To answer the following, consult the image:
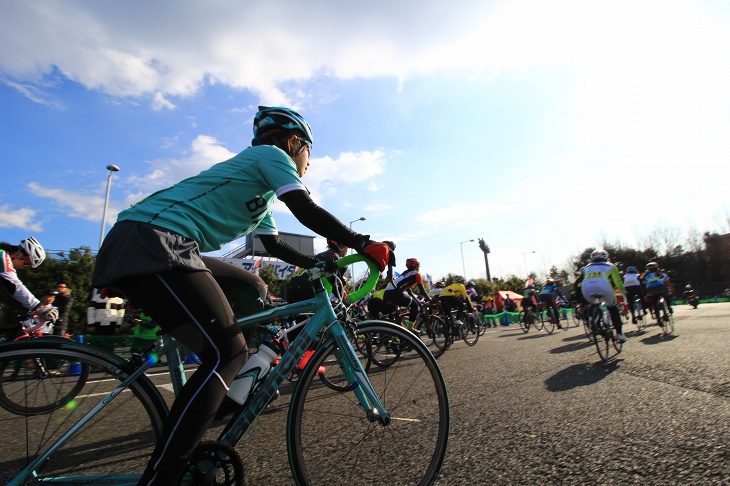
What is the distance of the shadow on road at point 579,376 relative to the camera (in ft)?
13.9

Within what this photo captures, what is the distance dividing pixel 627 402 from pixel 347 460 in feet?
9.08

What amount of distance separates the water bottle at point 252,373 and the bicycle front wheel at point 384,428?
211 millimetres

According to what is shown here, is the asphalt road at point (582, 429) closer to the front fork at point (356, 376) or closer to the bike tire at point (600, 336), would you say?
the front fork at point (356, 376)

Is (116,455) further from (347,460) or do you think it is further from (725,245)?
(725,245)

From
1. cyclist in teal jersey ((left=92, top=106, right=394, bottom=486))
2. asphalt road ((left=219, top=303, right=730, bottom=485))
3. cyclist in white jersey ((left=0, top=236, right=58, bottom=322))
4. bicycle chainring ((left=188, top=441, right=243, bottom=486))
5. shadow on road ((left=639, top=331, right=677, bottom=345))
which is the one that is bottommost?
shadow on road ((left=639, top=331, right=677, bottom=345))

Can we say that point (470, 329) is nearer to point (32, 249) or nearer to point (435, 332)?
point (435, 332)

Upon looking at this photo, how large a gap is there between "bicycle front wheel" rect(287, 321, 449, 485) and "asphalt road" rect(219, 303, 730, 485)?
0.29 meters

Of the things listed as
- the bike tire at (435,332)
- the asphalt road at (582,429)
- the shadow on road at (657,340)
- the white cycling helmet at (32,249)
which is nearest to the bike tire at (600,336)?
the asphalt road at (582,429)

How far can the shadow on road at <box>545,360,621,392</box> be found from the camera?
167 inches

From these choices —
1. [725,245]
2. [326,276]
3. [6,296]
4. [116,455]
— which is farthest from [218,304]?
[725,245]

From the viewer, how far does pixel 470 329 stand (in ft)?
37.3

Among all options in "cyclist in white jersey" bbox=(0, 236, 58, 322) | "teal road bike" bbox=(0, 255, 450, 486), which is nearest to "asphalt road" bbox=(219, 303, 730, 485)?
"teal road bike" bbox=(0, 255, 450, 486)

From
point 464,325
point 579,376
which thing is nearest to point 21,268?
point 579,376

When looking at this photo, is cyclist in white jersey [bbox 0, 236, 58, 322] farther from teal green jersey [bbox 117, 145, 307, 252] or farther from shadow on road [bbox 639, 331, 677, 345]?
shadow on road [bbox 639, 331, 677, 345]
